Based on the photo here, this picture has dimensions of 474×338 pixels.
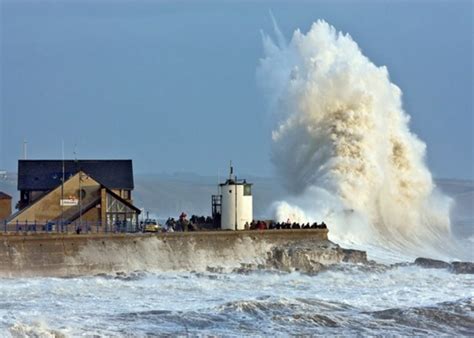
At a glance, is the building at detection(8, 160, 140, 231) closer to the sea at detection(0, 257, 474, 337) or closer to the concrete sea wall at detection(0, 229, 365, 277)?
the concrete sea wall at detection(0, 229, 365, 277)

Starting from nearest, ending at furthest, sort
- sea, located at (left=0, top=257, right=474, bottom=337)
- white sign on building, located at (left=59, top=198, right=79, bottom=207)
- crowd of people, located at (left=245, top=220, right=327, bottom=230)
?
sea, located at (left=0, top=257, right=474, bottom=337), crowd of people, located at (left=245, top=220, right=327, bottom=230), white sign on building, located at (left=59, top=198, right=79, bottom=207)

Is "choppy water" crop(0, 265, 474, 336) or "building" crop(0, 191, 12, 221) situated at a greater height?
"building" crop(0, 191, 12, 221)

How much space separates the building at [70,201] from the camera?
4216 centimetres

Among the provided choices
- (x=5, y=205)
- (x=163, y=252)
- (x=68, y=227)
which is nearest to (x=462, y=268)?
(x=163, y=252)

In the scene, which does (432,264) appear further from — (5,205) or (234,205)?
(5,205)

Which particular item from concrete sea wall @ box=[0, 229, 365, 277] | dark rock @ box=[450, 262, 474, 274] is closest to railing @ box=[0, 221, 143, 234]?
concrete sea wall @ box=[0, 229, 365, 277]

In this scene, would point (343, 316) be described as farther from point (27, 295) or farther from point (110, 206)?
point (110, 206)

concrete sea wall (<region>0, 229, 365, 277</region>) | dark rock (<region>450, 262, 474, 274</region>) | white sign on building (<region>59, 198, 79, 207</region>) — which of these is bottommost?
dark rock (<region>450, 262, 474, 274</region>)

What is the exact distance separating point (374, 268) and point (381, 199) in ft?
40.6

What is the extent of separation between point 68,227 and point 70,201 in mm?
2455

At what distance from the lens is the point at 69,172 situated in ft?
151

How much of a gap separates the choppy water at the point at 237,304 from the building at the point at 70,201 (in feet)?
17.9

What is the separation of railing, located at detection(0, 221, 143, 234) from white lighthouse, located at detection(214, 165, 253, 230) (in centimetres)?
303

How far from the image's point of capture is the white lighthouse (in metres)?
42.7
